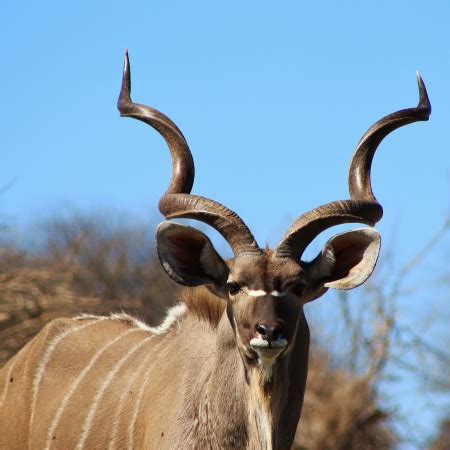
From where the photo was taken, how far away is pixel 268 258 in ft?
16.6

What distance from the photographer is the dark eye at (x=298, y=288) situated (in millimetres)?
5000

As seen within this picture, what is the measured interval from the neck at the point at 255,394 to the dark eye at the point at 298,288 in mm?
138

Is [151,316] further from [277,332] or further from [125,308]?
[277,332]

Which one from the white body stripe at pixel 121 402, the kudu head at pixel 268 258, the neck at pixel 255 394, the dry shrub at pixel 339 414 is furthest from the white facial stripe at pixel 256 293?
the dry shrub at pixel 339 414

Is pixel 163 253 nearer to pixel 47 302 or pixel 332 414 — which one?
pixel 47 302

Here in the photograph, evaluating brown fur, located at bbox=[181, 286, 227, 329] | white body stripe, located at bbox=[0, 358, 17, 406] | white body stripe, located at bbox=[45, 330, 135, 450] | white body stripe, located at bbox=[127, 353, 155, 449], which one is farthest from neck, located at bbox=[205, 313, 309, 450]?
white body stripe, located at bbox=[0, 358, 17, 406]

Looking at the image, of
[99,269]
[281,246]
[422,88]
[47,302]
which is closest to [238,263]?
[281,246]

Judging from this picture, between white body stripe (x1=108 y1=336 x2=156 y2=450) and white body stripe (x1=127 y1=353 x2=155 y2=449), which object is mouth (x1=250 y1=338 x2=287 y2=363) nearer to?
white body stripe (x1=127 y1=353 x2=155 y2=449)

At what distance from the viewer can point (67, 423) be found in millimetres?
5926

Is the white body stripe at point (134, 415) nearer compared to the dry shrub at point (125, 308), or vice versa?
the white body stripe at point (134, 415)

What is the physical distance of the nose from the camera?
4.77 m

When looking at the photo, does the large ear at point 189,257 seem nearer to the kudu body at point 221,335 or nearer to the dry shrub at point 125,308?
the kudu body at point 221,335

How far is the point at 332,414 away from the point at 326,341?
65 centimetres

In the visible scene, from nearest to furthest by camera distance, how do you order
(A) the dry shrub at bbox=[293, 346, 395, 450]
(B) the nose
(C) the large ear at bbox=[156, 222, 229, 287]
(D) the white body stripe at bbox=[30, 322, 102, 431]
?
(B) the nose < (C) the large ear at bbox=[156, 222, 229, 287] < (D) the white body stripe at bbox=[30, 322, 102, 431] < (A) the dry shrub at bbox=[293, 346, 395, 450]
